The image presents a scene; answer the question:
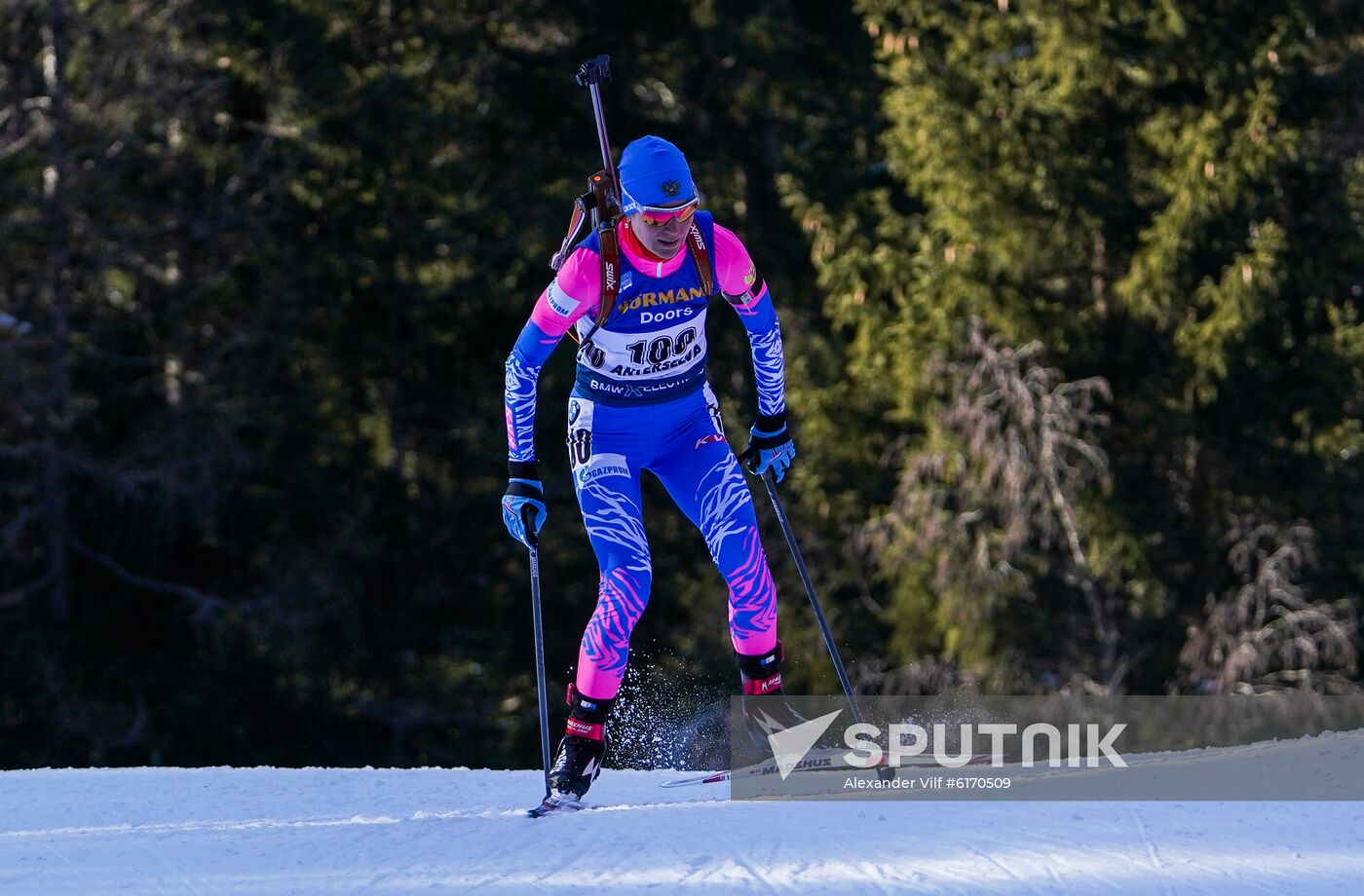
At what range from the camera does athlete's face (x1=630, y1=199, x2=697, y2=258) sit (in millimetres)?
6051

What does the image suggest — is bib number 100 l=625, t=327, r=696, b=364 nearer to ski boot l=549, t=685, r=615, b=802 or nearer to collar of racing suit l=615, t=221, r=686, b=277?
collar of racing suit l=615, t=221, r=686, b=277

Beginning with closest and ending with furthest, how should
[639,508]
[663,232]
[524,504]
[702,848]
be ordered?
[702,848] → [663,232] → [524,504] → [639,508]

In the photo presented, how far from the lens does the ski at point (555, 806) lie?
19.6 ft

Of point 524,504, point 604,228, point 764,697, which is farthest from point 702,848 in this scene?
point 604,228

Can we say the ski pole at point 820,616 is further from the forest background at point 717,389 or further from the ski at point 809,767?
the forest background at point 717,389

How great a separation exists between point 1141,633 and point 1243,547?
1335 mm

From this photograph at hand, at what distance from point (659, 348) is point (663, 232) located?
1.37 ft

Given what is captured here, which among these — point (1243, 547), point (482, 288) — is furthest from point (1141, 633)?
point (482, 288)

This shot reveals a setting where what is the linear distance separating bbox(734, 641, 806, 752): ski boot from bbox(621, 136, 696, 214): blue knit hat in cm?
161

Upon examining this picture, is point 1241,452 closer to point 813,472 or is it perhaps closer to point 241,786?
point 813,472

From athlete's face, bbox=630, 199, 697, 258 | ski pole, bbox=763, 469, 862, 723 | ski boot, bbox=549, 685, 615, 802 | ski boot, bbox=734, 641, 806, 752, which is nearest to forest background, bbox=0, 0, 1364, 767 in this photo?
ski pole, bbox=763, 469, 862, 723

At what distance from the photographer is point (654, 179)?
596 centimetres

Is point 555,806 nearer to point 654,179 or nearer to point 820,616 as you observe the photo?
point 820,616

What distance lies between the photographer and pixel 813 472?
19234mm
